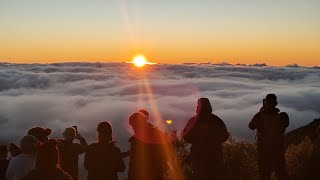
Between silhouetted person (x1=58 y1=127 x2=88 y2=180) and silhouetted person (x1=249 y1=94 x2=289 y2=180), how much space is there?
Result: 303cm

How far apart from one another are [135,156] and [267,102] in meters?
2.76

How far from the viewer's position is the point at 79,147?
7.70m

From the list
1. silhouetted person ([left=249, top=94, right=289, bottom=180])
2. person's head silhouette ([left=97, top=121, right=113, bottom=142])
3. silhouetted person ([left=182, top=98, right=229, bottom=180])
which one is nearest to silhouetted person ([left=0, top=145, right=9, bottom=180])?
person's head silhouette ([left=97, top=121, right=113, bottom=142])

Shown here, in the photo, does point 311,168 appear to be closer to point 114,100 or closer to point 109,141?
point 109,141

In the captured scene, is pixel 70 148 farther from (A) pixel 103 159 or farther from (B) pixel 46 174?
(B) pixel 46 174

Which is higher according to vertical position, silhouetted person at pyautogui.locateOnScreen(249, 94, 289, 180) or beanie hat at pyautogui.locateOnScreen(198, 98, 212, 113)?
beanie hat at pyautogui.locateOnScreen(198, 98, 212, 113)

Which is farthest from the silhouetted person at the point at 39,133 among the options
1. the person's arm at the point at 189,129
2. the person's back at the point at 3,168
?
the person's arm at the point at 189,129

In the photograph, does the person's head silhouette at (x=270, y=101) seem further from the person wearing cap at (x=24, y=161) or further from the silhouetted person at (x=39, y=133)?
the person wearing cap at (x=24, y=161)

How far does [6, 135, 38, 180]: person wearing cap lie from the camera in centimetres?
586

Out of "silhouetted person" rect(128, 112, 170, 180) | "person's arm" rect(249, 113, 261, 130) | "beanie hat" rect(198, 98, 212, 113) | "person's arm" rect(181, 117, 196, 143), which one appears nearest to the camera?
"silhouetted person" rect(128, 112, 170, 180)

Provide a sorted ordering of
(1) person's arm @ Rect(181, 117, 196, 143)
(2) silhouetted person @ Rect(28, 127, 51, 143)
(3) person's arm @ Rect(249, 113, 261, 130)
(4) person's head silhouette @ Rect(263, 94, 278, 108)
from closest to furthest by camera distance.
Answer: (2) silhouetted person @ Rect(28, 127, 51, 143) → (1) person's arm @ Rect(181, 117, 196, 143) → (4) person's head silhouette @ Rect(263, 94, 278, 108) → (3) person's arm @ Rect(249, 113, 261, 130)

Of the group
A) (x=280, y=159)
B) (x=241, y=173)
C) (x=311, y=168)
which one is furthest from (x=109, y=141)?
(x=241, y=173)

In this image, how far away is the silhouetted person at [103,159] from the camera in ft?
22.5

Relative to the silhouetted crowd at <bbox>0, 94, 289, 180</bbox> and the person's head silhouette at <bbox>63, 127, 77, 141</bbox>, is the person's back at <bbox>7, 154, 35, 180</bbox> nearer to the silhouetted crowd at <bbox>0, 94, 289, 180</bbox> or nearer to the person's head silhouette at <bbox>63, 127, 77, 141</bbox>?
the silhouetted crowd at <bbox>0, 94, 289, 180</bbox>
